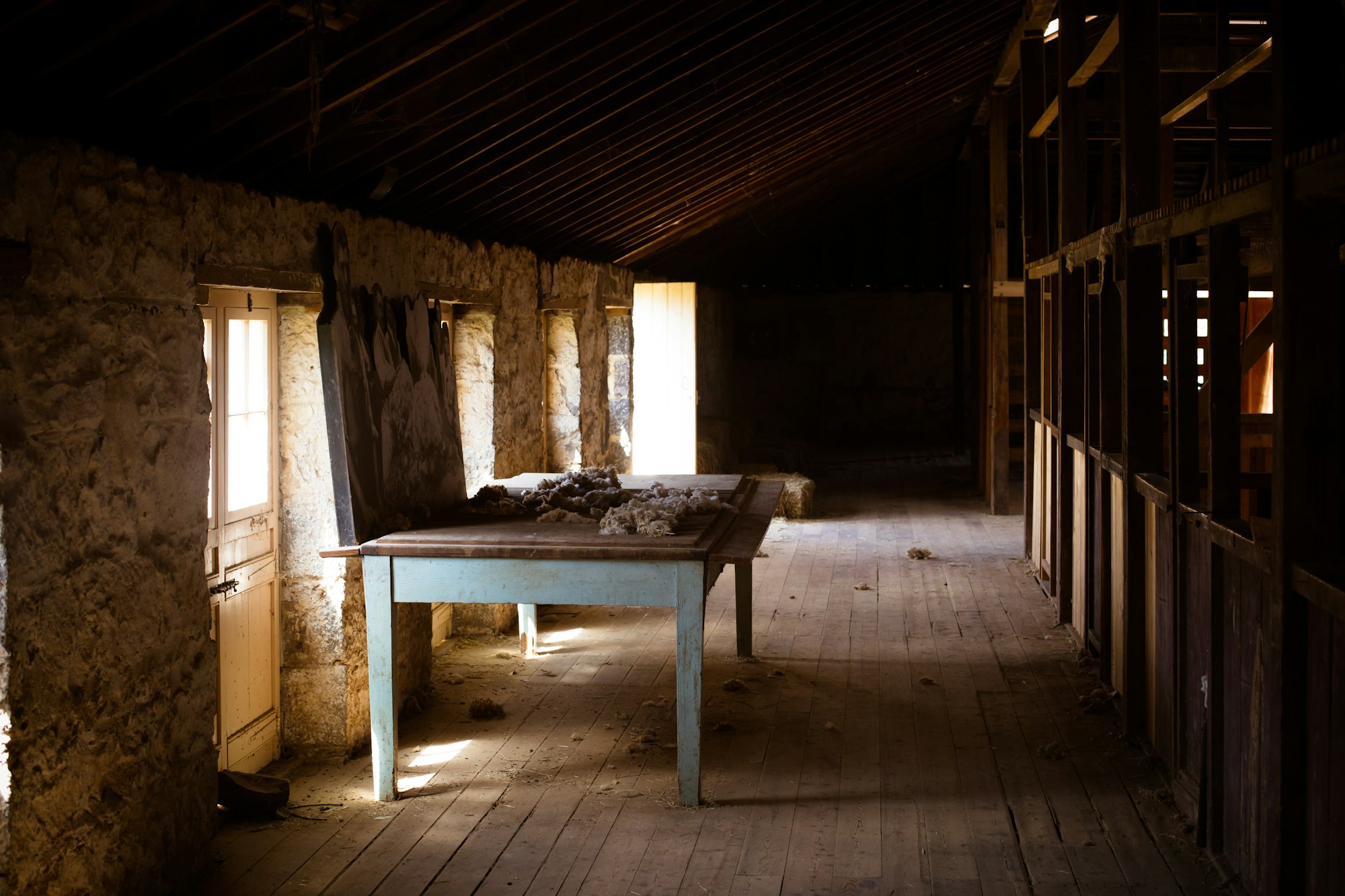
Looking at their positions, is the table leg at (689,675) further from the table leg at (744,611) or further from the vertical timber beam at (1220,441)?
the table leg at (744,611)

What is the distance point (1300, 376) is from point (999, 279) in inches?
284

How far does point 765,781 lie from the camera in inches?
162

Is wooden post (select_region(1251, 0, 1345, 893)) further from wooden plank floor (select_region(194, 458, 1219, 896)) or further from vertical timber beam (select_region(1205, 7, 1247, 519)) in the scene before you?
wooden plank floor (select_region(194, 458, 1219, 896))

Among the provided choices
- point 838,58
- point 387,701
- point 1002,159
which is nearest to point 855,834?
point 387,701

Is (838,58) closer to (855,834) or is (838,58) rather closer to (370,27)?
(370,27)

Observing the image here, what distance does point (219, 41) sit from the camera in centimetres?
290

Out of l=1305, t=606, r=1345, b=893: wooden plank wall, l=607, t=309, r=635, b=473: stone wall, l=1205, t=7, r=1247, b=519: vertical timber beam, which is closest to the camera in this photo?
l=1305, t=606, r=1345, b=893: wooden plank wall

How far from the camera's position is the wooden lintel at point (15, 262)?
243 centimetres

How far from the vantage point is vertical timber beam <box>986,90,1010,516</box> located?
9.76 metres

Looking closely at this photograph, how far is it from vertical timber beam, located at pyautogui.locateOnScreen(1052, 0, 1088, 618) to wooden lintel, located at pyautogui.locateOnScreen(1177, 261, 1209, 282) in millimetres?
2113

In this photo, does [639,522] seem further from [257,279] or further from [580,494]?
[257,279]

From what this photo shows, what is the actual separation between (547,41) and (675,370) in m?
6.29

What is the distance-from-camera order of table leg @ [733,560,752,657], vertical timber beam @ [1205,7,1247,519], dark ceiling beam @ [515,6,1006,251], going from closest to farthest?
vertical timber beam @ [1205,7,1247,519] < table leg @ [733,560,752,657] < dark ceiling beam @ [515,6,1006,251]

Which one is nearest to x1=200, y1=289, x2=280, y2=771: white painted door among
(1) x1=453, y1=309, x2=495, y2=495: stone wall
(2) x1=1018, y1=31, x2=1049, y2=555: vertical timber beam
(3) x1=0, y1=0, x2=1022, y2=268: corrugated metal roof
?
(3) x1=0, y1=0, x2=1022, y2=268: corrugated metal roof
